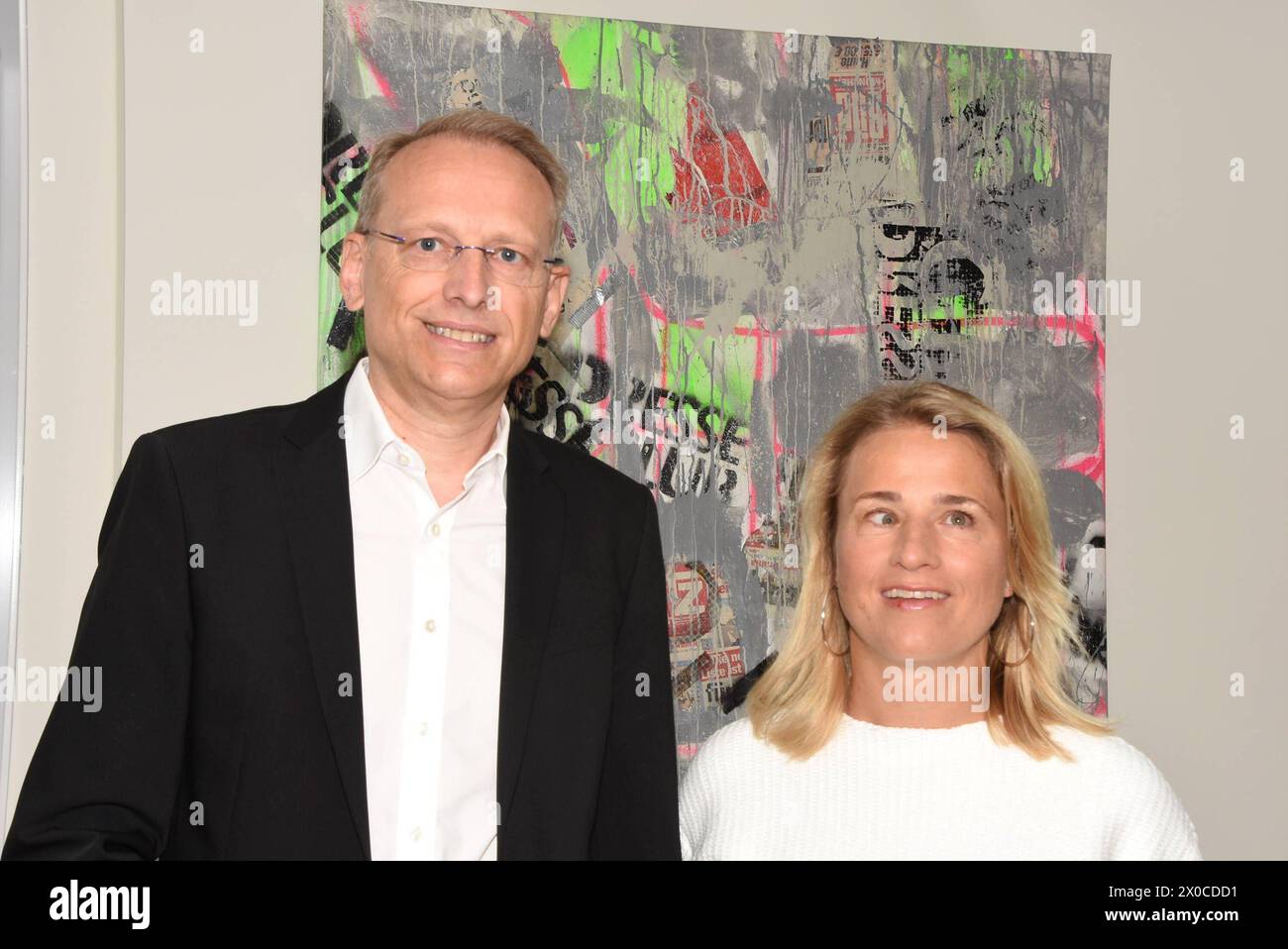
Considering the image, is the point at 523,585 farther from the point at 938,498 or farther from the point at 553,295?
the point at 938,498

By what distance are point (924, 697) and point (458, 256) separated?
3.12ft

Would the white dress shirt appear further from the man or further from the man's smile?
the man's smile

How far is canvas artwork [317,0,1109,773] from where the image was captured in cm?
295

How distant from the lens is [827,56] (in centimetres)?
314

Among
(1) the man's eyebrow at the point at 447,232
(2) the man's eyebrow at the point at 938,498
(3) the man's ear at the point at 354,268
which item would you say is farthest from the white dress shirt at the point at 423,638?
(2) the man's eyebrow at the point at 938,498

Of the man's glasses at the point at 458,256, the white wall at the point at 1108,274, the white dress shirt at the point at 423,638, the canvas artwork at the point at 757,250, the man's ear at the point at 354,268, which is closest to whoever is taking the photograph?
the white dress shirt at the point at 423,638

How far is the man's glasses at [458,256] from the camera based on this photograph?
5.99 ft

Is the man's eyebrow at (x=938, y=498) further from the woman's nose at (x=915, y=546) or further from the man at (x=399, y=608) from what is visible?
the man at (x=399, y=608)

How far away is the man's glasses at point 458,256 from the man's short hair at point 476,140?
0.31 feet

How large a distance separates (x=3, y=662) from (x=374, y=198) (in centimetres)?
145

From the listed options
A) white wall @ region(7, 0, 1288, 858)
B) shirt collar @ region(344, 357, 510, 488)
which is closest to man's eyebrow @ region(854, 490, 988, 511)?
shirt collar @ region(344, 357, 510, 488)

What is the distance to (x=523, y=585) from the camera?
5.96 ft

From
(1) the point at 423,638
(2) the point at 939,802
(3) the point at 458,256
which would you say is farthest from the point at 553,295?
(2) the point at 939,802
